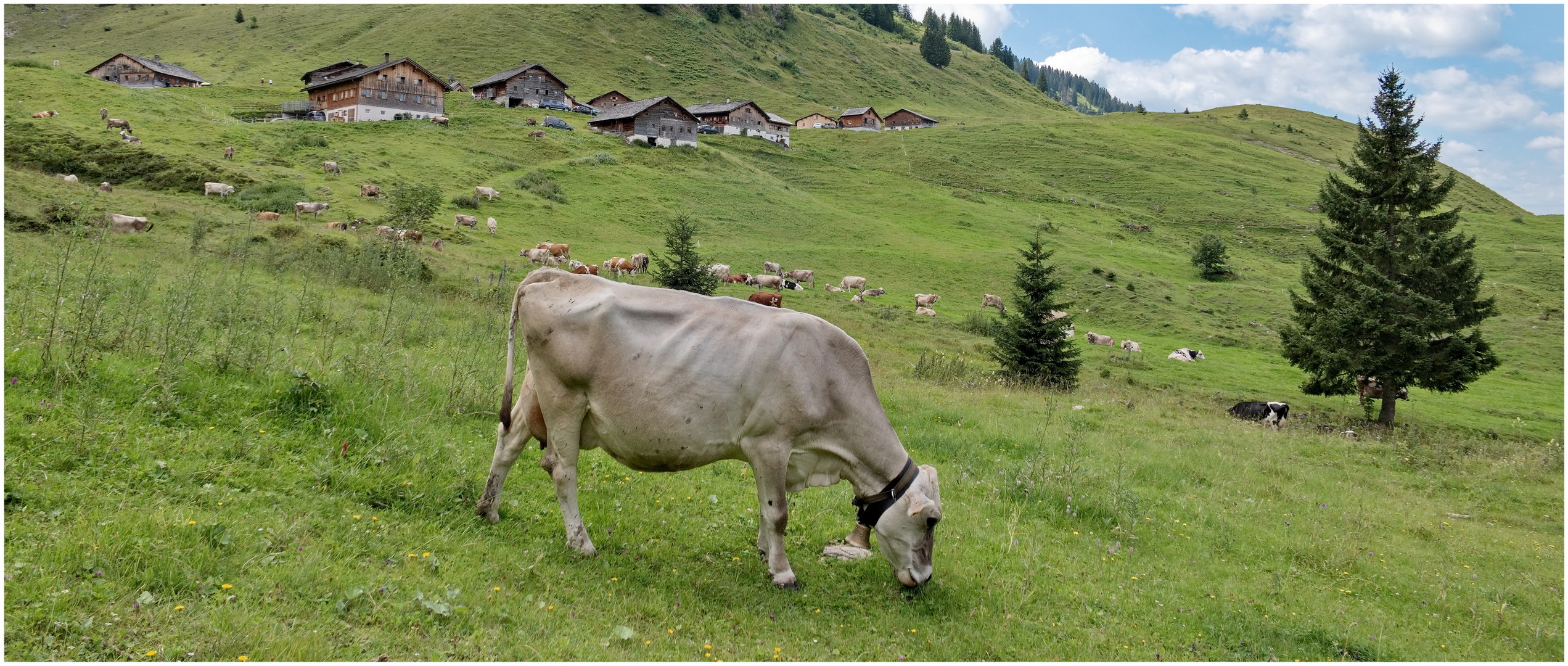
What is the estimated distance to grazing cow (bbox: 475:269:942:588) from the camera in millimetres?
6328

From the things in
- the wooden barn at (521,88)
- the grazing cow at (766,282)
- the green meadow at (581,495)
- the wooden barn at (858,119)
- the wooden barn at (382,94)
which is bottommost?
the green meadow at (581,495)

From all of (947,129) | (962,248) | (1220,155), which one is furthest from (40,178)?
(1220,155)

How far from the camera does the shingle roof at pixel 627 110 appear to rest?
74812mm

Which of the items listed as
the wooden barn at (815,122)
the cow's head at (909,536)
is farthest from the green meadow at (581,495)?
the wooden barn at (815,122)

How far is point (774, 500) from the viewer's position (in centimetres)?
645

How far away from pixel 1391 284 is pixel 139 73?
111928mm

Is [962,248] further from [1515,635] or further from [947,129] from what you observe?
[947,129]

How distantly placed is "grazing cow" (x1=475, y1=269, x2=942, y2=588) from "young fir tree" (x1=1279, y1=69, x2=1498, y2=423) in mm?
22622

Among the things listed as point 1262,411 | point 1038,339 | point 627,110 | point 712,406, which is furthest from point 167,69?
point 1262,411

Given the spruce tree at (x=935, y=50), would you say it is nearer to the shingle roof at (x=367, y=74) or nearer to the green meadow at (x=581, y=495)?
the shingle roof at (x=367, y=74)

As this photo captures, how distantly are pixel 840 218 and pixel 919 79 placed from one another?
367ft

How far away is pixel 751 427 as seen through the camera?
20.9ft

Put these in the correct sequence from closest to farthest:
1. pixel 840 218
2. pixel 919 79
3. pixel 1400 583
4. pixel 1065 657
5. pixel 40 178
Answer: pixel 1065 657, pixel 1400 583, pixel 40 178, pixel 840 218, pixel 919 79

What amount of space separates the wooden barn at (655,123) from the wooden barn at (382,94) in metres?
16.0
